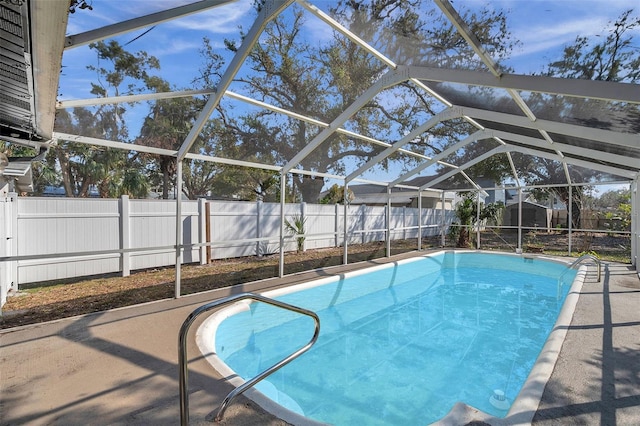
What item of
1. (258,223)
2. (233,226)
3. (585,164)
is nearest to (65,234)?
(233,226)

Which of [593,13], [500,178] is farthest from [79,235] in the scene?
[500,178]

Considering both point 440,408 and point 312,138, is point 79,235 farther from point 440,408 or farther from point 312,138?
point 440,408

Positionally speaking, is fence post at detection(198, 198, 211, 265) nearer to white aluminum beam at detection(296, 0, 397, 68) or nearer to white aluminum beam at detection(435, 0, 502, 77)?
white aluminum beam at detection(296, 0, 397, 68)

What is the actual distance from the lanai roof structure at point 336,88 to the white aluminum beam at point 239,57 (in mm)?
14

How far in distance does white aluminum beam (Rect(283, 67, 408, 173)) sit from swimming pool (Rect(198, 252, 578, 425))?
2.93 metres

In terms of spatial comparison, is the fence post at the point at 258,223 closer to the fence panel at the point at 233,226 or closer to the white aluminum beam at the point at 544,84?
the fence panel at the point at 233,226

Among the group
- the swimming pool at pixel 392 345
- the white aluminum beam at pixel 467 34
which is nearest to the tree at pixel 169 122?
the swimming pool at pixel 392 345

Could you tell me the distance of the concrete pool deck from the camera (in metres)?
2.60

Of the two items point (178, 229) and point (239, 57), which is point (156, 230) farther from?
point (239, 57)

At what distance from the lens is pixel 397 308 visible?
7602 millimetres

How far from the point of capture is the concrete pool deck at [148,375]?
2602 mm

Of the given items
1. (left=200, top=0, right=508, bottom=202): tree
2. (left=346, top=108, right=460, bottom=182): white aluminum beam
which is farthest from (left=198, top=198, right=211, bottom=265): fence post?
(left=346, top=108, right=460, bottom=182): white aluminum beam

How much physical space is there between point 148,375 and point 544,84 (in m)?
5.23

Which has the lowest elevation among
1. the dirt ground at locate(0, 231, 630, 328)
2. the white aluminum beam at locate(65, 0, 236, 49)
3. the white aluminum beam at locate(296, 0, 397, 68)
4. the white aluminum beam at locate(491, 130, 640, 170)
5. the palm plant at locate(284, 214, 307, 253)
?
the dirt ground at locate(0, 231, 630, 328)
